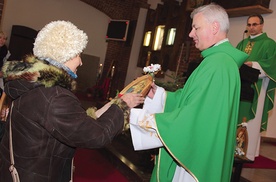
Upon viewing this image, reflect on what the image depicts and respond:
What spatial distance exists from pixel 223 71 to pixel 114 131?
31.6 inches

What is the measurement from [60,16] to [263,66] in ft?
29.7

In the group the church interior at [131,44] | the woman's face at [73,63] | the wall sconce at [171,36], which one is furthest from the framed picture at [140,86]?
the wall sconce at [171,36]

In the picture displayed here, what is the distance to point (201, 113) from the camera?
69.5 inches

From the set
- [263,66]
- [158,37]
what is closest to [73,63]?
[263,66]

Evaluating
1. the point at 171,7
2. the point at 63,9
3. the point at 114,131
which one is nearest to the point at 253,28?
the point at 114,131

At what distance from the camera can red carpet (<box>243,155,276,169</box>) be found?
4568mm

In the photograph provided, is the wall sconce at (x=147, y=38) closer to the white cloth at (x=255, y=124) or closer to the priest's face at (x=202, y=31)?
the white cloth at (x=255, y=124)

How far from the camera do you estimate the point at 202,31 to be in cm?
199

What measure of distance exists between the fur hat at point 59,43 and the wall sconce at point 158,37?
7486 mm

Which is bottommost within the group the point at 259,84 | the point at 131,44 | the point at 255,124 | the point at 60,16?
the point at 255,124

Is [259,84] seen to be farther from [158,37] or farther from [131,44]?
[131,44]

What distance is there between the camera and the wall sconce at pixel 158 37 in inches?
356

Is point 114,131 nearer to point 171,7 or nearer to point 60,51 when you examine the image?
point 60,51

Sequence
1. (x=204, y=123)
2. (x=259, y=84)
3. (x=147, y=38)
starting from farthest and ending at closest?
(x=147, y=38) → (x=259, y=84) → (x=204, y=123)
